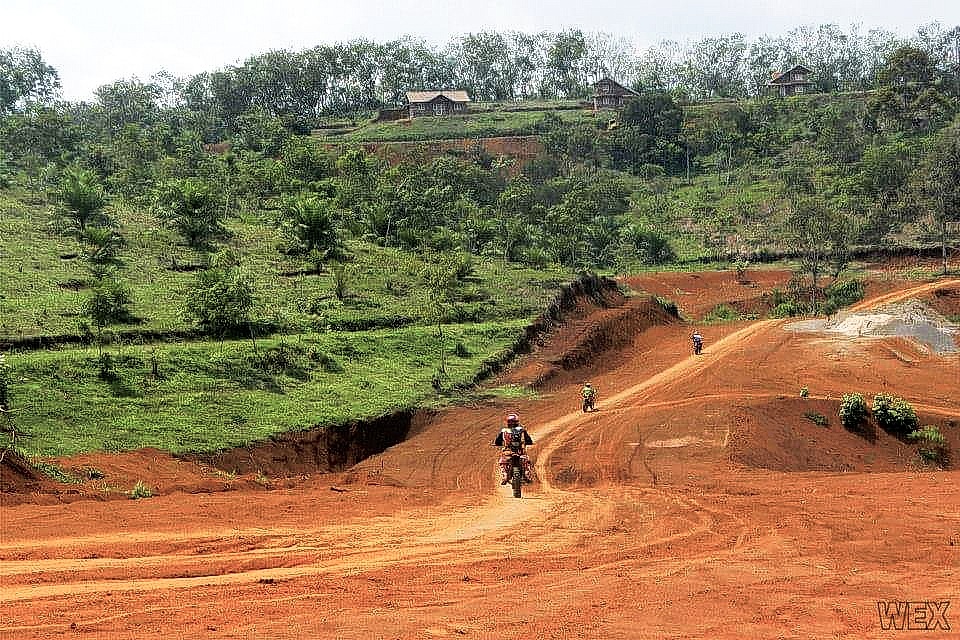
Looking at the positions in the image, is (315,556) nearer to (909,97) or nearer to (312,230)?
(312,230)

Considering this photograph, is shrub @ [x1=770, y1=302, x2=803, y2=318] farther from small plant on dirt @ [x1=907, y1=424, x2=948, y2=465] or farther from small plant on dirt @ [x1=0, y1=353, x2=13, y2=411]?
small plant on dirt @ [x1=0, y1=353, x2=13, y2=411]

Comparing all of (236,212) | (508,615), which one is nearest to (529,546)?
(508,615)

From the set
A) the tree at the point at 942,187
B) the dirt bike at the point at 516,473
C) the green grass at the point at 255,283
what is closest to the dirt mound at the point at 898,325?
the green grass at the point at 255,283

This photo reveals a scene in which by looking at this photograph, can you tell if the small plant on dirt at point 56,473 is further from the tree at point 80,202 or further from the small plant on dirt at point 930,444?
the tree at point 80,202

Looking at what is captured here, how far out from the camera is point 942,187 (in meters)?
54.5

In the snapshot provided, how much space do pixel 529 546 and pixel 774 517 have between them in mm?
4176

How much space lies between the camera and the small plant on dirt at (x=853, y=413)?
72.9 feet

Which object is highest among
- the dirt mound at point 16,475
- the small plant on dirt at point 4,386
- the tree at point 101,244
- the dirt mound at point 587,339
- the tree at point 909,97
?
the tree at point 909,97

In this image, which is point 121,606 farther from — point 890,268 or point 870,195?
point 870,195

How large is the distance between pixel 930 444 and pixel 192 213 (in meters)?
30.9

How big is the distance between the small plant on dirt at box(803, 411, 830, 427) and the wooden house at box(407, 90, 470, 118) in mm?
81604

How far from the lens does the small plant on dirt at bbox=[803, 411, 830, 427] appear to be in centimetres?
2212

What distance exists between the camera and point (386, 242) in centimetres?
4341

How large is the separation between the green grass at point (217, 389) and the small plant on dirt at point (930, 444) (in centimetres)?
1290
